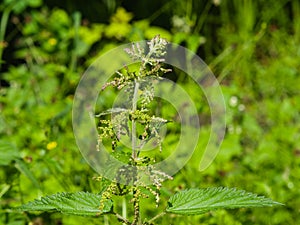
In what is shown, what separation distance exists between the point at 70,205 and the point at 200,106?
1.38 meters

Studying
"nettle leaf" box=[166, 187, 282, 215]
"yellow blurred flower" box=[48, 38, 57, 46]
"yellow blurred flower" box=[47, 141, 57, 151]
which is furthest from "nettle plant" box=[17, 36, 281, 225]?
"yellow blurred flower" box=[48, 38, 57, 46]

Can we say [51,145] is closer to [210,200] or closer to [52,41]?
[210,200]

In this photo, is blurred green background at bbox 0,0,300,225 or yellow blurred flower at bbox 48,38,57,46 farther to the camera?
yellow blurred flower at bbox 48,38,57,46

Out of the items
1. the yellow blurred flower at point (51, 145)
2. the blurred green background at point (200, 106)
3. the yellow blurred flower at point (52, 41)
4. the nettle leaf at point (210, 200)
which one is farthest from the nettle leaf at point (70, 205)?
the yellow blurred flower at point (52, 41)

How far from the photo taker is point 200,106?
227 centimetres

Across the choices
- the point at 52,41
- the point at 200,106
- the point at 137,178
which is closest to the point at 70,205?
the point at 137,178

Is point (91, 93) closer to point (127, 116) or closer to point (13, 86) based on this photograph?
point (13, 86)

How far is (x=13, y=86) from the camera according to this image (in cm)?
264

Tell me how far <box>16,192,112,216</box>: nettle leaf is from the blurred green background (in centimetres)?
47

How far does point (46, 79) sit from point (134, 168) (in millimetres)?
1834

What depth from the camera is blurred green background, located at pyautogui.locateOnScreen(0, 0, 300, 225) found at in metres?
1.64

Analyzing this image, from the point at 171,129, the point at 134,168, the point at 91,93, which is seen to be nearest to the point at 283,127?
the point at 171,129

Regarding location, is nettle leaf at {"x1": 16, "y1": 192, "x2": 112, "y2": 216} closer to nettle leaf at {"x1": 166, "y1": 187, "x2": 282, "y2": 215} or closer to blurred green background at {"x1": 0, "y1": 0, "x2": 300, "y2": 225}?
nettle leaf at {"x1": 166, "y1": 187, "x2": 282, "y2": 215}

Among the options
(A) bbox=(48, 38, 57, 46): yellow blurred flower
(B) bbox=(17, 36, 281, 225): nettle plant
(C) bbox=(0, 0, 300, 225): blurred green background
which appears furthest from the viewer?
(A) bbox=(48, 38, 57, 46): yellow blurred flower
